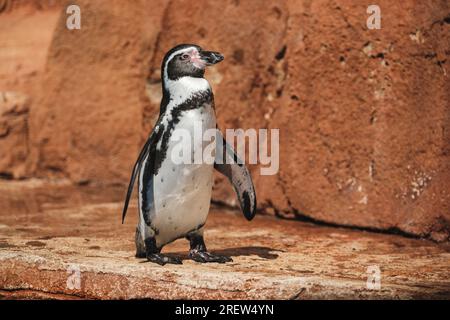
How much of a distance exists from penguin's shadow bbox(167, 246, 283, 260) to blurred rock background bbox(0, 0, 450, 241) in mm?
851

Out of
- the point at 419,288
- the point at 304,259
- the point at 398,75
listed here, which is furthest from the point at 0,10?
the point at 419,288

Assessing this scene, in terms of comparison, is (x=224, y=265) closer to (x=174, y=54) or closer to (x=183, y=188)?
(x=183, y=188)

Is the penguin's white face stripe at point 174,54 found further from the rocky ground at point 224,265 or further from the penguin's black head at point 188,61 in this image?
the rocky ground at point 224,265

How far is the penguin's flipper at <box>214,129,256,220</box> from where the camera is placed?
4.30m

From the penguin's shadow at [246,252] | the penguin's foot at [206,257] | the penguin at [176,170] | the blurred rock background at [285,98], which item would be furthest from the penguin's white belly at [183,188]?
the blurred rock background at [285,98]

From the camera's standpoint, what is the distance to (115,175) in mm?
6938

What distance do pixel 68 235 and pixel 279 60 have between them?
1621 millimetres

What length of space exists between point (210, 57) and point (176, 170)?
0.48 meters

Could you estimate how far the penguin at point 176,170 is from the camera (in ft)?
13.3

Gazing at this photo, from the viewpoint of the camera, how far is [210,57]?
4105 millimetres

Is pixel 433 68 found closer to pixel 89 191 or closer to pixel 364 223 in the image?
pixel 364 223

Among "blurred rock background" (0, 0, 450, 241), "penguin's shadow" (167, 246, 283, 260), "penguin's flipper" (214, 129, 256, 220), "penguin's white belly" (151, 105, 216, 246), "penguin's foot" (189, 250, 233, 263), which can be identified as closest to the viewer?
"penguin's white belly" (151, 105, 216, 246)

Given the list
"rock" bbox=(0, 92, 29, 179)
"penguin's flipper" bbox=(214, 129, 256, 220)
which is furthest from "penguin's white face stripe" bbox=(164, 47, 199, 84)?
"rock" bbox=(0, 92, 29, 179)

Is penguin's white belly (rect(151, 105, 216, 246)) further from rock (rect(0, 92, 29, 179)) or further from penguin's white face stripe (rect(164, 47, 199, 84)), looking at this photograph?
rock (rect(0, 92, 29, 179))
